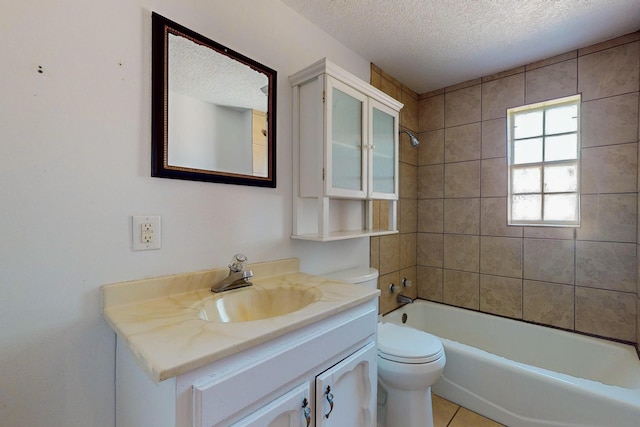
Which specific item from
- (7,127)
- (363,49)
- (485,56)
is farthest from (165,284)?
(485,56)

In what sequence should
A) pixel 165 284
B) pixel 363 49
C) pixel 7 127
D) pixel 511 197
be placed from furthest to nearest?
A: pixel 511 197, pixel 363 49, pixel 165 284, pixel 7 127

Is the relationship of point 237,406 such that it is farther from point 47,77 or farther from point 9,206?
point 47,77

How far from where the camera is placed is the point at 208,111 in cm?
116

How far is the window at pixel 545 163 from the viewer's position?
1.97 metres

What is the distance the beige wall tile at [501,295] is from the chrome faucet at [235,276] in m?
1.97

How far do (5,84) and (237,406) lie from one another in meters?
1.03

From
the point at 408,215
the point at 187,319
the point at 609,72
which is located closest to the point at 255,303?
the point at 187,319

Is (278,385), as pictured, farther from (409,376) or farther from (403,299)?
(403,299)

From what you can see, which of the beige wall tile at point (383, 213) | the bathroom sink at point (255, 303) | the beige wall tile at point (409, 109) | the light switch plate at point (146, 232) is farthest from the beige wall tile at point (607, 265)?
the light switch plate at point (146, 232)

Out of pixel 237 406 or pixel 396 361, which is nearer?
pixel 237 406

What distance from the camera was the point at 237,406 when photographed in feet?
Answer: 2.19

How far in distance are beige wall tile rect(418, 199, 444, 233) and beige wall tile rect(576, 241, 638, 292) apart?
35.8 inches

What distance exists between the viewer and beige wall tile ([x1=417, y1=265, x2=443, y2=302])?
→ 2.51 metres

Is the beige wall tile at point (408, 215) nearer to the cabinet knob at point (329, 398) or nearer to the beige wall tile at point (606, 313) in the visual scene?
the beige wall tile at point (606, 313)
